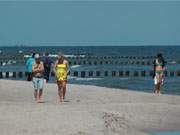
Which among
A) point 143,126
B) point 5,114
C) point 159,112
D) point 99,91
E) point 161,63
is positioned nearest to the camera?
point 5,114

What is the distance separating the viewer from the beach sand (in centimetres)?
1691

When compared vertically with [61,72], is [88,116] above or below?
below

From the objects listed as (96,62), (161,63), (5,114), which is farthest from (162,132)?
(96,62)

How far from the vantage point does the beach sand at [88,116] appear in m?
16.9

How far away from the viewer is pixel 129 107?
21.8 m

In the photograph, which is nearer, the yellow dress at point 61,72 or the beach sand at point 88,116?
the beach sand at point 88,116

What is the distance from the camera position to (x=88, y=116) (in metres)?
19.0

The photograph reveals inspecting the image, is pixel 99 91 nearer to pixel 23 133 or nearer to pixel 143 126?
pixel 143 126

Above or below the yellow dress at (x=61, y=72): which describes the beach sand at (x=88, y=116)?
below

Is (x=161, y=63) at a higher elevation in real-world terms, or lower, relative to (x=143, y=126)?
higher

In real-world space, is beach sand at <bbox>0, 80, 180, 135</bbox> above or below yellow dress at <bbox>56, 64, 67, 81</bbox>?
below

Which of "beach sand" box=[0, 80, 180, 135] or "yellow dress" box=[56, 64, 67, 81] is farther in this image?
"yellow dress" box=[56, 64, 67, 81]

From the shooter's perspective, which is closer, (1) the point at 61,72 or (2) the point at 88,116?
(2) the point at 88,116

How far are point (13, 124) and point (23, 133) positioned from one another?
103cm
